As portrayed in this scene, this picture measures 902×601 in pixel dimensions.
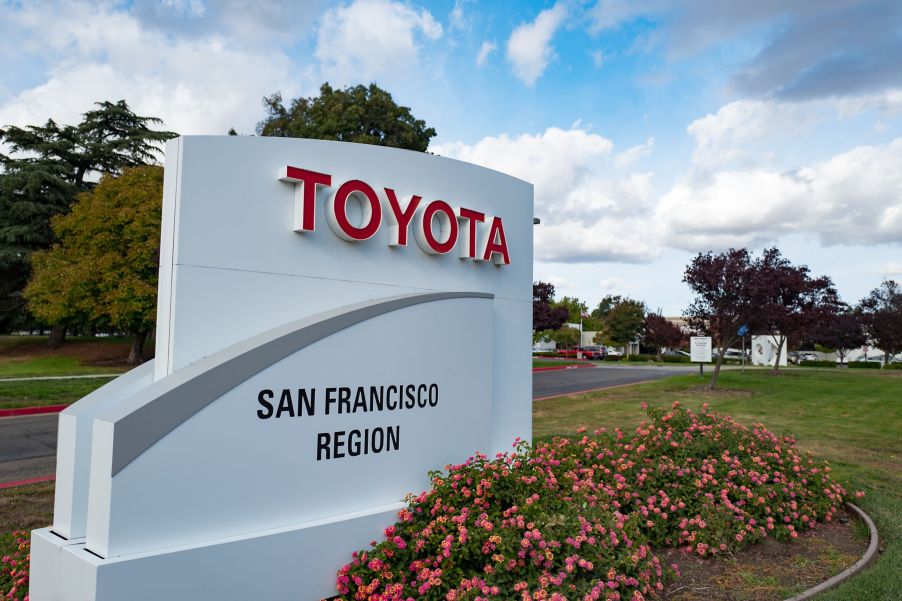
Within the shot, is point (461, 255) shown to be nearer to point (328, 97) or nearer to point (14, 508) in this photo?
point (14, 508)

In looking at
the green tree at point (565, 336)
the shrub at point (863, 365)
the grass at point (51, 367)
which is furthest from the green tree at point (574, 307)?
the grass at point (51, 367)

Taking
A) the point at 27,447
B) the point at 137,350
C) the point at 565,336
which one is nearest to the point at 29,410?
the point at 27,447

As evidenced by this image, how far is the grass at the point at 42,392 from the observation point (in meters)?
15.9

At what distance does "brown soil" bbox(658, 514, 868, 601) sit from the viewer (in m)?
5.11

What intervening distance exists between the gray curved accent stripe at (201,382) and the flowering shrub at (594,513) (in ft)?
Result: 5.92

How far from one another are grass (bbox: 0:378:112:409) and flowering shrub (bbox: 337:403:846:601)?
14212 millimetres

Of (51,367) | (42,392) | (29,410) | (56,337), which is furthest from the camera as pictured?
(56,337)

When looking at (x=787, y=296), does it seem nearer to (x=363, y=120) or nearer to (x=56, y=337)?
(x=363, y=120)

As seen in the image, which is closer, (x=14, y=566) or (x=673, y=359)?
(x=14, y=566)

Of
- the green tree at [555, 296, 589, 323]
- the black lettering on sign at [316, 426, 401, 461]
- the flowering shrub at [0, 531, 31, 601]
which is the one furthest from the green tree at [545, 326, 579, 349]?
the flowering shrub at [0, 531, 31, 601]

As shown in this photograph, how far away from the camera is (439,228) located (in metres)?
7.29

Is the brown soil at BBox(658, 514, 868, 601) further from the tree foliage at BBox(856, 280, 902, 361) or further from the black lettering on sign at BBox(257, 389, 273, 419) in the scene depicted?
the tree foliage at BBox(856, 280, 902, 361)

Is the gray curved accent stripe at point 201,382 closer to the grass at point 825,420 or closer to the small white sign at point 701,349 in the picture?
the grass at point 825,420

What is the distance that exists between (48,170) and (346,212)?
37379 mm
